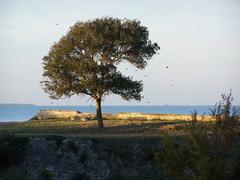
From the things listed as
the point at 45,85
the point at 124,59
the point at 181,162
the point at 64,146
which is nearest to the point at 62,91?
the point at 45,85

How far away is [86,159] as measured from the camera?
3750cm

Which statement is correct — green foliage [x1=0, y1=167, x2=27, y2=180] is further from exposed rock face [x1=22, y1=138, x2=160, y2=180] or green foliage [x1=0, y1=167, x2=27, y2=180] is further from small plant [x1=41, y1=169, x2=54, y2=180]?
small plant [x1=41, y1=169, x2=54, y2=180]

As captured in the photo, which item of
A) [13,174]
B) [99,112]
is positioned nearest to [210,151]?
[13,174]

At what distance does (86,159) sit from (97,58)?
65.1 feet

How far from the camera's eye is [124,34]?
54812 mm

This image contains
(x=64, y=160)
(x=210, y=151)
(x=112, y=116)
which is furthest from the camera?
(x=112, y=116)

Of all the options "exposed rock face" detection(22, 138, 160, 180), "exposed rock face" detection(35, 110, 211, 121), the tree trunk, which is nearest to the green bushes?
"exposed rock face" detection(22, 138, 160, 180)

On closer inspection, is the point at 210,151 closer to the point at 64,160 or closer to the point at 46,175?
the point at 46,175

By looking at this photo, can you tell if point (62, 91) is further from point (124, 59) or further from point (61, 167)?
point (61, 167)

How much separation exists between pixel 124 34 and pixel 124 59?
3206 millimetres

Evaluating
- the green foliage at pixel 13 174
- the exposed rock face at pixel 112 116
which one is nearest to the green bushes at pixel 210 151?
the green foliage at pixel 13 174

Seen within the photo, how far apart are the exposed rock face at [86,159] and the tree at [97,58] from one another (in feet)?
51.0

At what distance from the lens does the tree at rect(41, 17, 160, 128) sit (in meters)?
54.5

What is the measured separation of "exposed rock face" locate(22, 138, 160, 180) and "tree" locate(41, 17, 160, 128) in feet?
51.0
